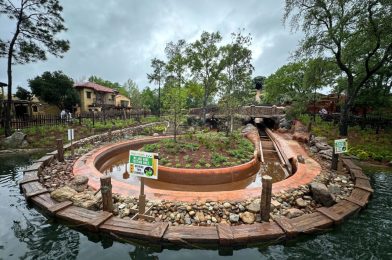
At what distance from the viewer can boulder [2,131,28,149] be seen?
36.5 ft

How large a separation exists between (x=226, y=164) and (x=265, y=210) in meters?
3.21

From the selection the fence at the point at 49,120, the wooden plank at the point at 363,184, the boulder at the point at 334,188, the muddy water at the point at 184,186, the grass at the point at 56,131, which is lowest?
the muddy water at the point at 184,186

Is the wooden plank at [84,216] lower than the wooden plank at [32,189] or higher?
lower

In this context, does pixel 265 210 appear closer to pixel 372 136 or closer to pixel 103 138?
pixel 103 138

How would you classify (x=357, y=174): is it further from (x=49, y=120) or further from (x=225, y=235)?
(x=49, y=120)

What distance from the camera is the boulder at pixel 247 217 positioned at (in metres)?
4.26

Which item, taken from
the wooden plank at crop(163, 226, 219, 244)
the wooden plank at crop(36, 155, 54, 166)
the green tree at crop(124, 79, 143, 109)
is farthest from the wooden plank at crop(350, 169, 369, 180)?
the green tree at crop(124, 79, 143, 109)

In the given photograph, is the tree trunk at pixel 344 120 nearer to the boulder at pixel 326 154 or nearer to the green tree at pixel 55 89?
the boulder at pixel 326 154

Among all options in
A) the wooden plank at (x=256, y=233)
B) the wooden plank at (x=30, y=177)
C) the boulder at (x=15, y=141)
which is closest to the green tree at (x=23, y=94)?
the boulder at (x=15, y=141)

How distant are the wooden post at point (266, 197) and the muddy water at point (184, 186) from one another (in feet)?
7.68

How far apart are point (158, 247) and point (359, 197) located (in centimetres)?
533

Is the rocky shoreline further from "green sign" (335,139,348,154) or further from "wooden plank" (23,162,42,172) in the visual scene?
"green sign" (335,139,348,154)

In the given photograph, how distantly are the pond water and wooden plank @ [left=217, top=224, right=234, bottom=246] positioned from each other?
0.17 m

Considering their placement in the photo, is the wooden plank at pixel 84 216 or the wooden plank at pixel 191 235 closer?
the wooden plank at pixel 191 235
